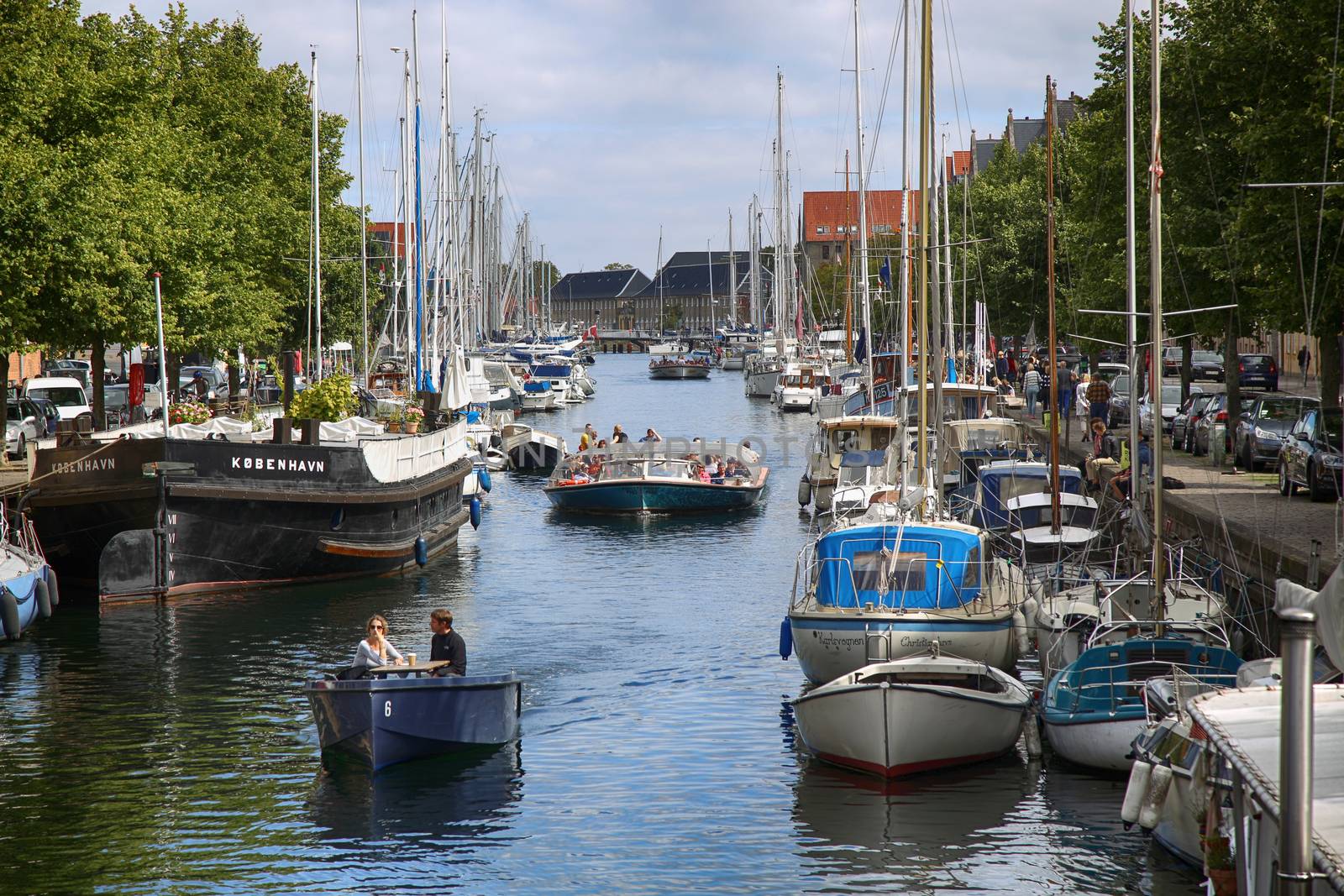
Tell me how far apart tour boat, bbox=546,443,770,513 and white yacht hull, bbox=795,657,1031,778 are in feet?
76.8

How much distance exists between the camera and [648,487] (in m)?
41.2

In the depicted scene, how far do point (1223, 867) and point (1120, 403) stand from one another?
124ft

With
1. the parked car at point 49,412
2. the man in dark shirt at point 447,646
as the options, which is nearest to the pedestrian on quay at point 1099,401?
the man in dark shirt at point 447,646

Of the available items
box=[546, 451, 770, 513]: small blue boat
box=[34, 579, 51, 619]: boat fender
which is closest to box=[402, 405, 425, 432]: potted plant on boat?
box=[546, 451, 770, 513]: small blue boat

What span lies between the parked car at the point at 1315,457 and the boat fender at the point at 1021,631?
7178 mm

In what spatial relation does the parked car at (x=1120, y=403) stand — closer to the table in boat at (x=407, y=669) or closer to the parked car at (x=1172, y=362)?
the parked car at (x=1172, y=362)

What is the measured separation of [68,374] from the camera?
64.4 metres

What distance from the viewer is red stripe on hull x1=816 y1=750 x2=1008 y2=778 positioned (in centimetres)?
1747

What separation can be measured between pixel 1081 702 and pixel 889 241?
82282 millimetres

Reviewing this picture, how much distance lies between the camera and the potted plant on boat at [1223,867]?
37.5 feet

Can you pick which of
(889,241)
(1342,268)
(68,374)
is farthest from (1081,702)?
(889,241)

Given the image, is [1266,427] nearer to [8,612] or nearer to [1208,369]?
[8,612]

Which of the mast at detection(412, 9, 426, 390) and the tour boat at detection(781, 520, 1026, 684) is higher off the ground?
the mast at detection(412, 9, 426, 390)

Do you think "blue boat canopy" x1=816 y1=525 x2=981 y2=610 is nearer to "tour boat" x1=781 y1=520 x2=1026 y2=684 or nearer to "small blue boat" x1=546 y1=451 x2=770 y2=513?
"tour boat" x1=781 y1=520 x2=1026 y2=684
